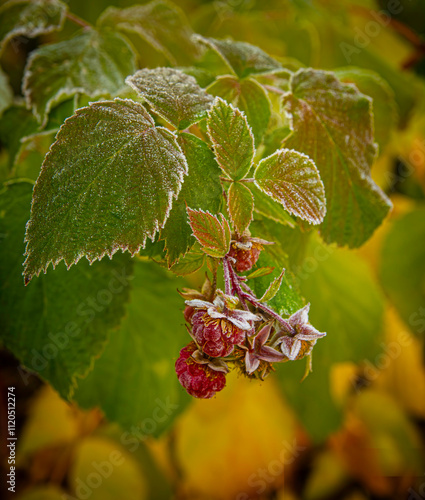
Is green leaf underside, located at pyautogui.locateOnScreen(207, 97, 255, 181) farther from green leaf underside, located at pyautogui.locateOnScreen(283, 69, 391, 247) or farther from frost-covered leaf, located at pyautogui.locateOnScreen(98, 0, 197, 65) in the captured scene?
frost-covered leaf, located at pyautogui.locateOnScreen(98, 0, 197, 65)

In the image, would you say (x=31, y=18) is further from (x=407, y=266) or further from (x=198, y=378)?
(x=407, y=266)

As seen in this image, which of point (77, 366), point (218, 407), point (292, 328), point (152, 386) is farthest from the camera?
point (218, 407)

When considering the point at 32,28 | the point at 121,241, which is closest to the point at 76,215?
the point at 121,241

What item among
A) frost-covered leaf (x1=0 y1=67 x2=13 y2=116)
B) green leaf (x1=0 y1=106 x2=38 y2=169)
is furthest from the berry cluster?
frost-covered leaf (x1=0 y1=67 x2=13 y2=116)

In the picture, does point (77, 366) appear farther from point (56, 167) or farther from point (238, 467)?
point (238, 467)

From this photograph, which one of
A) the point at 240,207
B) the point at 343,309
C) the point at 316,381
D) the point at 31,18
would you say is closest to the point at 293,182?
the point at 240,207

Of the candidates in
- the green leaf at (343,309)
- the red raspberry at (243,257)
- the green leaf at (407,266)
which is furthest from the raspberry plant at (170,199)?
the green leaf at (407,266)
